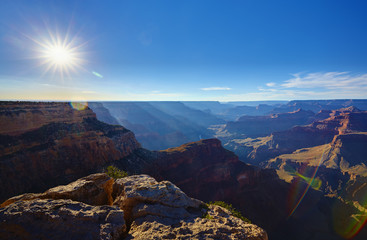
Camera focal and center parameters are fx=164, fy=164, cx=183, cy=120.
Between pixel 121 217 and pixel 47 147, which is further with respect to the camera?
pixel 47 147

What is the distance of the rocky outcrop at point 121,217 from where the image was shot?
7.58 metres

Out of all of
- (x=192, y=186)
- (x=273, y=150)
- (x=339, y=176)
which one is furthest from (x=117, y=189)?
(x=273, y=150)

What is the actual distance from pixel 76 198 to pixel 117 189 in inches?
106

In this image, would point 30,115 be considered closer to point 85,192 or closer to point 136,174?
point 136,174

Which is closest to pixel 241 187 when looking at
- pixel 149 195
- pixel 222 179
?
pixel 222 179

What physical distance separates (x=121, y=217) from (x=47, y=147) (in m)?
44.7

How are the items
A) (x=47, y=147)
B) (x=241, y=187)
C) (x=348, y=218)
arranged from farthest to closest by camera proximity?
(x=241, y=187) → (x=348, y=218) → (x=47, y=147)

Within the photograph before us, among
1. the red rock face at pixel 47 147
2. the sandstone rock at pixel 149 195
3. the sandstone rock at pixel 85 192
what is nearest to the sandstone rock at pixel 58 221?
the sandstone rock at pixel 149 195

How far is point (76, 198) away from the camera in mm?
10969

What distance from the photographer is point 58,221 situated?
7.90 meters

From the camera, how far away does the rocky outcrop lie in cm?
758

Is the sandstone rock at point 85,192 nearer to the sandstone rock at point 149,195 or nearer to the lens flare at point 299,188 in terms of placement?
the sandstone rock at point 149,195

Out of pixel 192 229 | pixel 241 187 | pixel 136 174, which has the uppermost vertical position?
pixel 192 229

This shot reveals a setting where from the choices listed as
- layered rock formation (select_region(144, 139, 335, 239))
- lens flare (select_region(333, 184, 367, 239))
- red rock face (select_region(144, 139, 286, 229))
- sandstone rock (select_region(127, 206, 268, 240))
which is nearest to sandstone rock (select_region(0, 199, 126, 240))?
sandstone rock (select_region(127, 206, 268, 240))
